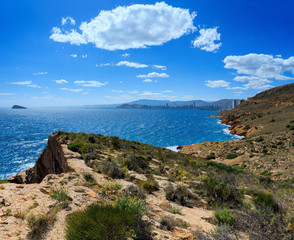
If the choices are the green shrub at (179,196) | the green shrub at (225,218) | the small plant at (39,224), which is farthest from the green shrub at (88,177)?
the green shrub at (225,218)

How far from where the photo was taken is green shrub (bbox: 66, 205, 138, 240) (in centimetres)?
335

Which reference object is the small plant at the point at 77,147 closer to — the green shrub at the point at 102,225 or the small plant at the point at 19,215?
the small plant at the point at 19,215

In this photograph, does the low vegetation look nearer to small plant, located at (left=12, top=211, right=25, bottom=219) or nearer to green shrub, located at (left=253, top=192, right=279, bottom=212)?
green shrub, located at (left=253, top=192, right=279, bottom=212)

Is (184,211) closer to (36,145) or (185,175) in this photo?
(185,175)

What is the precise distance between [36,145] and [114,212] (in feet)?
176

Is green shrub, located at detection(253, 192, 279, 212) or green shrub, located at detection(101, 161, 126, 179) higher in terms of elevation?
green shrub, located at detection(101, 161, 126, 179)

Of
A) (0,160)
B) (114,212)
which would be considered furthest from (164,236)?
(0,160)

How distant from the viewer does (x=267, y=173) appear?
20953 millimetres

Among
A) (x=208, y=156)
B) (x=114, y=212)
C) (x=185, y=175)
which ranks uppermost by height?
(x=114, y=212)

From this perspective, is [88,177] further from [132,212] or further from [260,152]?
[260,152]

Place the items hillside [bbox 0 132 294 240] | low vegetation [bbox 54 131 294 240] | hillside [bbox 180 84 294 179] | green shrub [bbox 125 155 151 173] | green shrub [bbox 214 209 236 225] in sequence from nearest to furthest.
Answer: low vegetation [bbox 54 131 294 240] → hillside [bbox 0 132 294 240] → green shrub [bbox 214 209 236 225] → green shrub [bbox 125 155 151 173] → hillside [bbox 180 84 294 179]

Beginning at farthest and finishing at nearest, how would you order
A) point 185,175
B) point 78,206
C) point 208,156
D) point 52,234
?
1. point 208,156
2. point 185,175
3. point 78,206
4. point 52,234

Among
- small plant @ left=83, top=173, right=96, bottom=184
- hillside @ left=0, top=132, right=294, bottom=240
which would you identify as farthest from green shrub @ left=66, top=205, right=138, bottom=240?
small plant @ left=83, top=173, right=96, bottom=184

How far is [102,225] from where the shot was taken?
3439 mm
